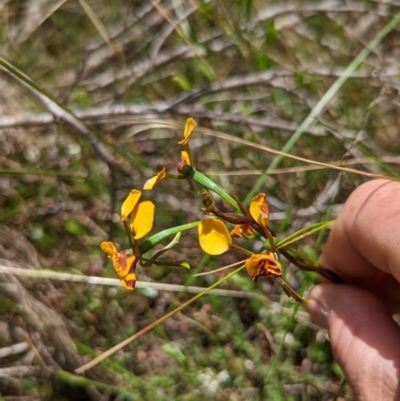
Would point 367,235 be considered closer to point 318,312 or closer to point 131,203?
point 318,312

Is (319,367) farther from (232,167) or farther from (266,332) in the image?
(232,167)

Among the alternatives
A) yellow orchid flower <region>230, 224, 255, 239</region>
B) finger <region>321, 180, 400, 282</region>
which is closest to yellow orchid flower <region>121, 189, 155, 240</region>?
yellow orchid flower <region>230, 224, 255, 239</region>

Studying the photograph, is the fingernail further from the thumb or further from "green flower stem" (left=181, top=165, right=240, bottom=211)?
"green flower stem" (left=181, top=165, right=240, bottom=211)

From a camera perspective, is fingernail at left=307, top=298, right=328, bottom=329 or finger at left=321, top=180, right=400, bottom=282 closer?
finger at left=321, top=180, right=400, bottom=282

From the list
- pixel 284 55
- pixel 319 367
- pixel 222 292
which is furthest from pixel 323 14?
pixel 319 367

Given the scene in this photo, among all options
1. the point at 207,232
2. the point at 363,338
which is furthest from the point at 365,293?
the point at 207,232
